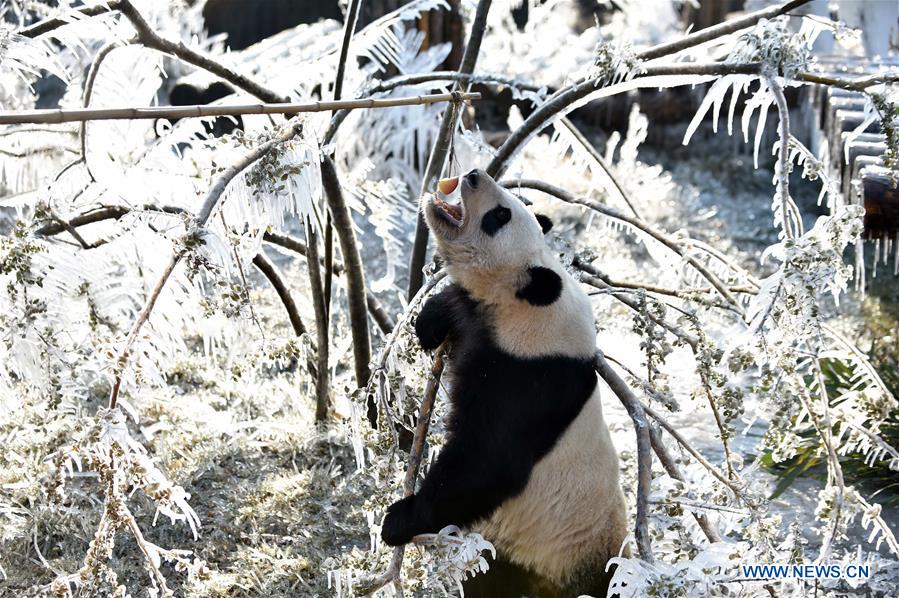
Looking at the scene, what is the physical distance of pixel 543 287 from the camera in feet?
8.84

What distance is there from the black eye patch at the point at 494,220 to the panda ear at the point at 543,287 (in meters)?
0.23

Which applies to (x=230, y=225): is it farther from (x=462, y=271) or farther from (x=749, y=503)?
(x=749, y=503)

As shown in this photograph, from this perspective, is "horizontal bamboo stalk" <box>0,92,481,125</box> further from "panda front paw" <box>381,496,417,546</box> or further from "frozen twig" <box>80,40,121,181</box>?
"frozen twig" <box>80,40,121,181</box>

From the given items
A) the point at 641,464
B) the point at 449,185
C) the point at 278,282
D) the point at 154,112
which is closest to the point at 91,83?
the point at 278,282

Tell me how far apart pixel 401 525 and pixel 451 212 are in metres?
1.01

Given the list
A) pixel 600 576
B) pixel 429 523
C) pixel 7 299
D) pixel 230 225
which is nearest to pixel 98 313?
pixel 7 299

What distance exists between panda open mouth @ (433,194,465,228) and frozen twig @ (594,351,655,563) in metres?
0.69

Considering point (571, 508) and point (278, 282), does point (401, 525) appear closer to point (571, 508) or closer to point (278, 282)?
point (571, 508)

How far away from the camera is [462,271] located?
2.91 m

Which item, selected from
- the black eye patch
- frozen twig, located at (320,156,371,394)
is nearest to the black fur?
the black eye patch

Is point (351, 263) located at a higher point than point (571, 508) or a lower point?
higher

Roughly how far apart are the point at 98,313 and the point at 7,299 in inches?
22.6

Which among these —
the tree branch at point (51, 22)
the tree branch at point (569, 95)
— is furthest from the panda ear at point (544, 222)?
the tree branch at point (51, 22)

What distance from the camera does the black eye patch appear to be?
9.47 ft
